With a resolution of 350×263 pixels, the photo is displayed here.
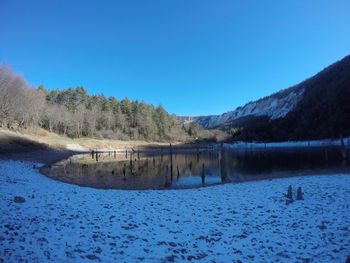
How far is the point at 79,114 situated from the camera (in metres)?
90.1

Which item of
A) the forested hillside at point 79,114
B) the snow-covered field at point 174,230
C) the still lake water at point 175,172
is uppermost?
the forested hillside at point 79,114

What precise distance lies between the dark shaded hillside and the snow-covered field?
328 ft

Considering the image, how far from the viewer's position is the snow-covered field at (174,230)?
6.05m

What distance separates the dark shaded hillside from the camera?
98500 millimetres

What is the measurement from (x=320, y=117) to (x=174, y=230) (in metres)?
128

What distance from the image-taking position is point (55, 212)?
9.17 m

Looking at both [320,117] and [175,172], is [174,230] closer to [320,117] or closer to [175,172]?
[175,172]

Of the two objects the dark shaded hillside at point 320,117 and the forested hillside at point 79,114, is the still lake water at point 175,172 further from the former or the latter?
the dark shaded hillside at point 320,117

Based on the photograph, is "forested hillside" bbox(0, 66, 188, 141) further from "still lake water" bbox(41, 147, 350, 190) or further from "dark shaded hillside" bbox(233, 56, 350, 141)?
"dark shaded hillside" bbox(233, 56, 350, 141)

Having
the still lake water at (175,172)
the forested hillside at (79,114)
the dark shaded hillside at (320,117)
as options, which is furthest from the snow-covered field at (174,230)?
the dark shaded hillside at (320,117)

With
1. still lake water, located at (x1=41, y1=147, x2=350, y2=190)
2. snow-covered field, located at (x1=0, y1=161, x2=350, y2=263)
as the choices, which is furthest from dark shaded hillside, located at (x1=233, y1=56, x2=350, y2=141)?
snow-covered field, located at (x1=0, y1=161, x2=350, y2=263)

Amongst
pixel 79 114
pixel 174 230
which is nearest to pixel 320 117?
pixel 79 114

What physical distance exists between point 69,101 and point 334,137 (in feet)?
408

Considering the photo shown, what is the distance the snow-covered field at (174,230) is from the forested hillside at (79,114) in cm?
5834
